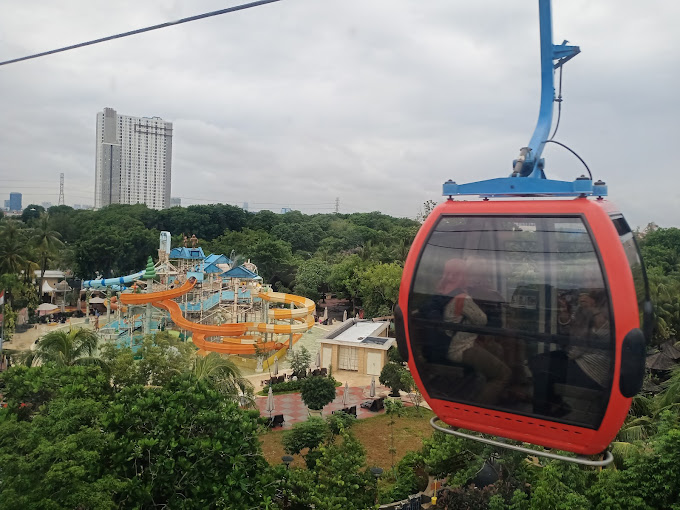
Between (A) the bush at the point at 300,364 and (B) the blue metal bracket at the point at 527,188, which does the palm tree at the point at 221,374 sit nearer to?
(A) the bush at the point at 300,364

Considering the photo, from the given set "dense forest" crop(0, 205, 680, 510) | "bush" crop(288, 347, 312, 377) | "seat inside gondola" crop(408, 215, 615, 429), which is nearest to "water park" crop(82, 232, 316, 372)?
"bush" crop(288, 347, 312, 377)

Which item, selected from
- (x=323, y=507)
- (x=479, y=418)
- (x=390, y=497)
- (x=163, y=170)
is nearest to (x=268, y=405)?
(x=390, y=497)

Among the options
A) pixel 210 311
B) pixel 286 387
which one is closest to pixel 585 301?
pixel 286 387

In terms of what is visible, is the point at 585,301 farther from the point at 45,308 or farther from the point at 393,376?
the point at 45,308

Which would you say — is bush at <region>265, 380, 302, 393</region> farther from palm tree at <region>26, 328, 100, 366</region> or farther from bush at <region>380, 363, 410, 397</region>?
palm tree at <region>26, 328, 100, 366</region>

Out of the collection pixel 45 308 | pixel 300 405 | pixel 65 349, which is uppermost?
pixel 65 349

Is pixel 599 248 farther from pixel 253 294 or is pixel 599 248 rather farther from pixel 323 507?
pixel 253 294
